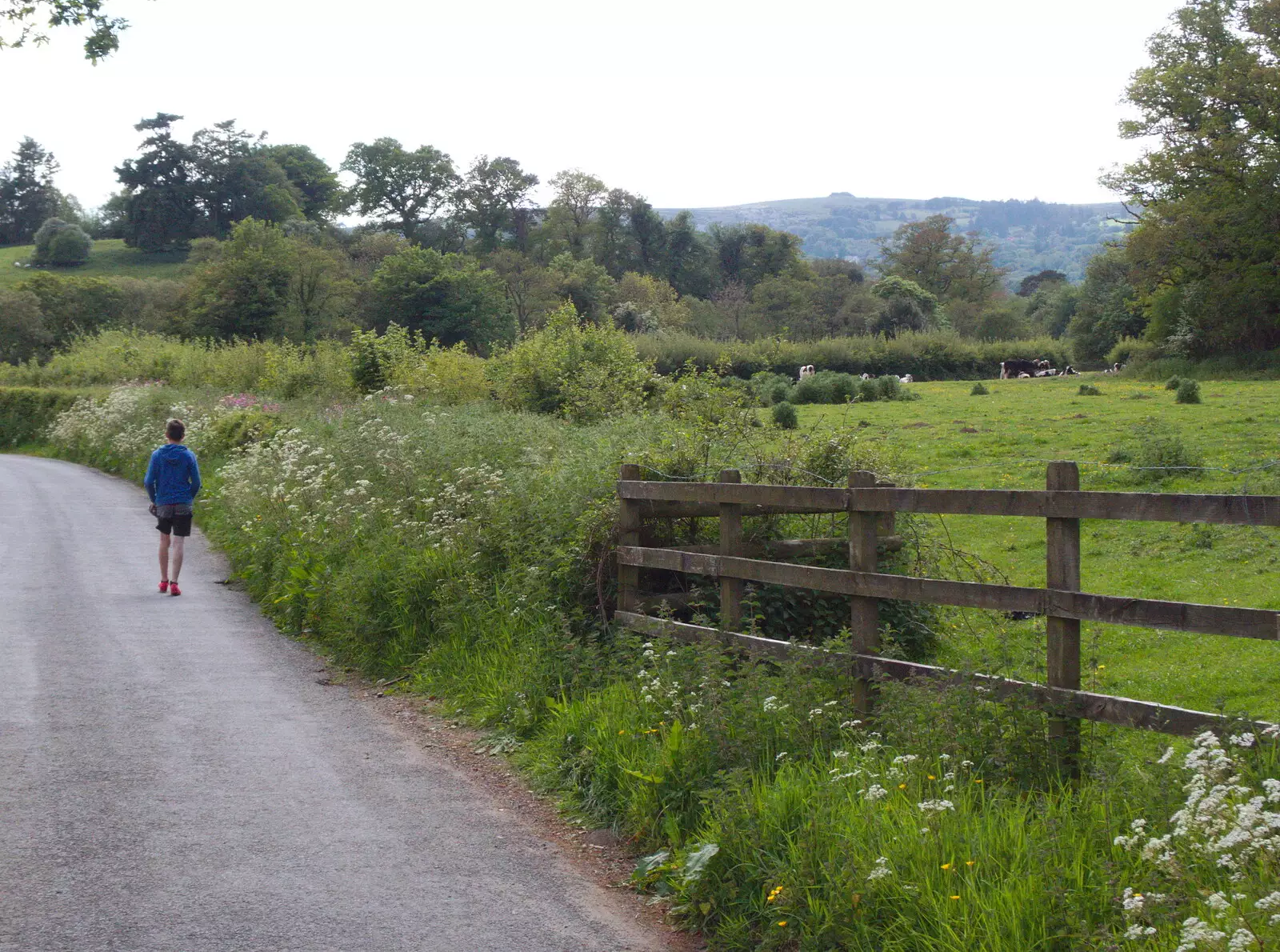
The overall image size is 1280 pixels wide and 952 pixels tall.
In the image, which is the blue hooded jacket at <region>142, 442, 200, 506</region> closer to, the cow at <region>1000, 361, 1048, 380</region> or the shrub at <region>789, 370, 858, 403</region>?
the shrub at <region>789, 370, 858, 403</region>

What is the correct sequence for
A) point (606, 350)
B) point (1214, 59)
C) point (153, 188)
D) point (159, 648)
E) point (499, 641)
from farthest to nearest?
point (153, 188) < point (1214, 59) < point (606, 350) < point (159, 648) < point (499, 641)

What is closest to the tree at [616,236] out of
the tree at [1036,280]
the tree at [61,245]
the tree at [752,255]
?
the tree at [752,255]

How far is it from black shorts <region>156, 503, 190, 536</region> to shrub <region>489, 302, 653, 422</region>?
8.06 metres

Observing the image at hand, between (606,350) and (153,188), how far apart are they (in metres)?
107

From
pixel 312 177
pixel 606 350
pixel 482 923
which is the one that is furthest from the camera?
pixel 312 177

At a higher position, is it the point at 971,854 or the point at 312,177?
the point at 312,177

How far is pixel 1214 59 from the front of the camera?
5778cm

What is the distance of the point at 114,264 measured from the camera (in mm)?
114250

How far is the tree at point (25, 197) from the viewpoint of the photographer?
5295 inches

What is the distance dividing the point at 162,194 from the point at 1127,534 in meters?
118

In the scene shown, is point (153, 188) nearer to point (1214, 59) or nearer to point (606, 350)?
point (1214, 59)

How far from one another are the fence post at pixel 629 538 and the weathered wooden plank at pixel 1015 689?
0.73m

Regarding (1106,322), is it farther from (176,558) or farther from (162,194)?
(162,194)

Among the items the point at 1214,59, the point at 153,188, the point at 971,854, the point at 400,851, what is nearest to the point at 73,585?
the point at 400,851
